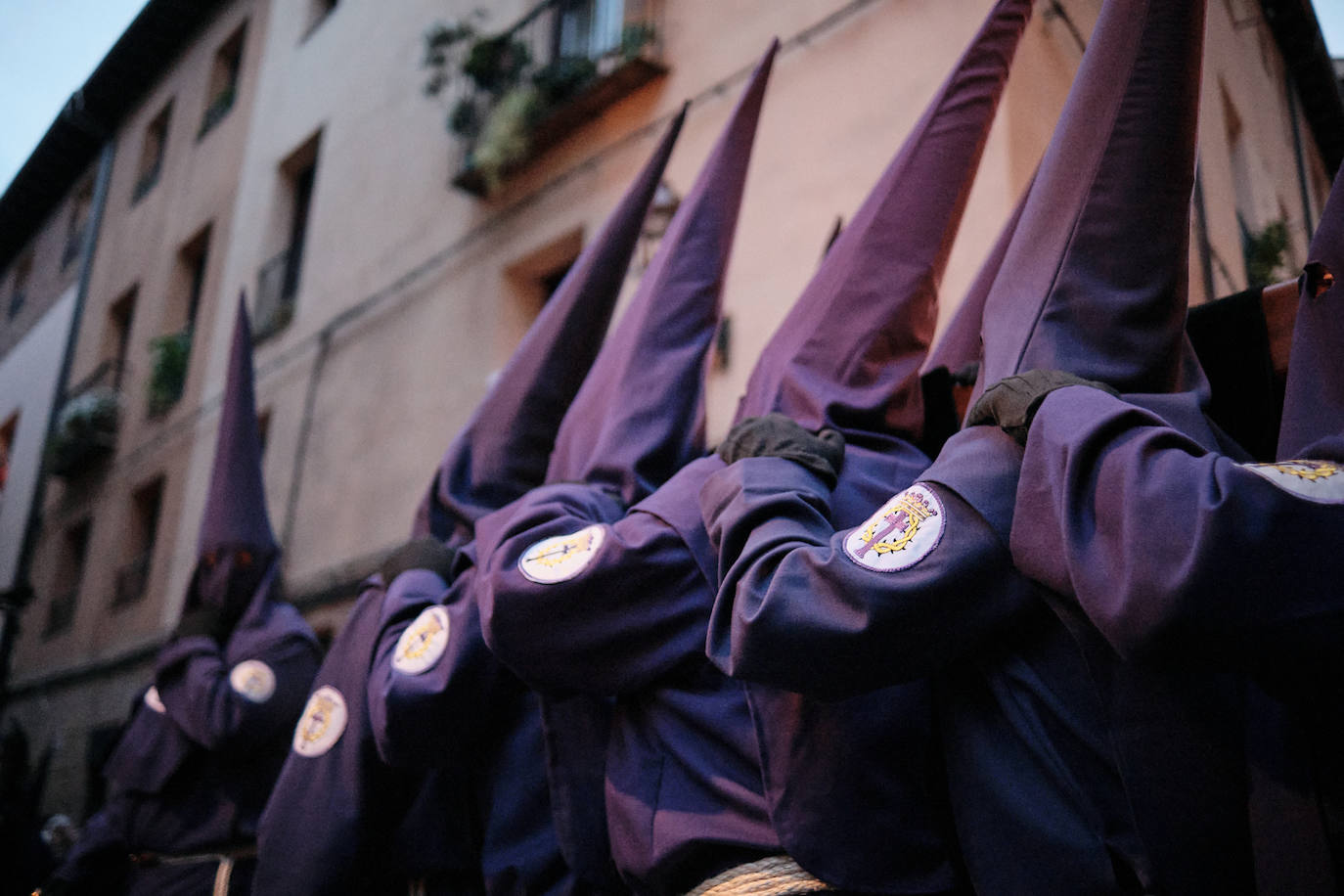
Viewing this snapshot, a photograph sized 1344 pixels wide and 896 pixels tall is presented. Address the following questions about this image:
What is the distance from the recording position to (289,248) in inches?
430

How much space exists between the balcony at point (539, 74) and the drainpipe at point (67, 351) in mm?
7924

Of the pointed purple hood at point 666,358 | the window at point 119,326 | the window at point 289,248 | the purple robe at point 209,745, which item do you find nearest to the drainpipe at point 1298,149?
the pointed purple hood at point 666,358

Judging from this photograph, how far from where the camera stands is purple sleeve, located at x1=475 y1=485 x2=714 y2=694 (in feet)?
7.02

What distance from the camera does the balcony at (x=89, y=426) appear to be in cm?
1260

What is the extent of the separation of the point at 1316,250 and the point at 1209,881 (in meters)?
0.80

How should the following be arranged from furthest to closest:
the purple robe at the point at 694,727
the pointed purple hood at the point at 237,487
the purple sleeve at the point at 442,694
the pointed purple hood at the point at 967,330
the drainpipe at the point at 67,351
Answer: the drainpipe at the point at 67,351 → the pointed purple hood at the point at 237,487 → the pointed purple hood at the point at 967,330 → the purple sleeve at the point at 442,694 → the purple robe at the point at 694,727

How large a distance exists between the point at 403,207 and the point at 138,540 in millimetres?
5014

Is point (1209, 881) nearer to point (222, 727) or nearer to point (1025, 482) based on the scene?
point (1025, 482)

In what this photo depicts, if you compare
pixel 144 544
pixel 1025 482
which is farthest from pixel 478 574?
pixel 144 544

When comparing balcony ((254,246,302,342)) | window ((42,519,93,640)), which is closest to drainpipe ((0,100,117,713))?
window ((42,519,93,640))

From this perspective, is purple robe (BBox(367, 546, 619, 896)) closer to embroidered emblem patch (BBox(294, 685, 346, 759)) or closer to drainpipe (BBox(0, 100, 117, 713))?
embroidered emblem patch (BBox(294, 685, 346, 759))

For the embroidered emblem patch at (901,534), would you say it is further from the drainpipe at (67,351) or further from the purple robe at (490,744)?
the drainpipe at (67,351)

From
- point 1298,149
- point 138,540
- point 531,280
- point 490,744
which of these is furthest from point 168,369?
point 1298,149

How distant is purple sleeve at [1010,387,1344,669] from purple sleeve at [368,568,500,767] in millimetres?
1443
